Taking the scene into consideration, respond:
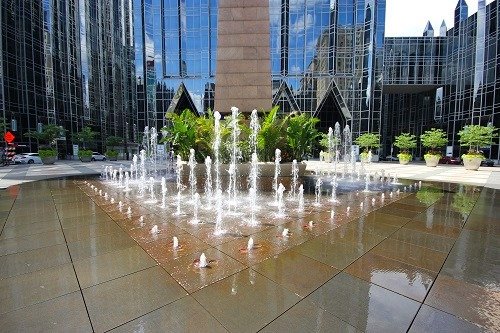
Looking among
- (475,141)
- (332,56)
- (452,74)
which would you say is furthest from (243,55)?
(452,74)

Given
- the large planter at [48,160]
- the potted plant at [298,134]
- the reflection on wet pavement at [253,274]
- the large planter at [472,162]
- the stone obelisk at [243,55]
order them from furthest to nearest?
1. the large planter at [48,160]
2. the large planter at [472,162]
3. the stone obelisk at [243,55]
4. the potted plant at [298,134]
5. the reflection on wet pavement at [253,274]

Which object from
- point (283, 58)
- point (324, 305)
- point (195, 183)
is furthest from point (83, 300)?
point (283, 58)

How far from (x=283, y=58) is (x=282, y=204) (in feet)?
104

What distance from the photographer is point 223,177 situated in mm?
11141

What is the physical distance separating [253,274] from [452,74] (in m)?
42.7

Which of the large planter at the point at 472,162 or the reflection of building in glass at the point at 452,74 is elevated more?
the reflection of building in glass at the point at 452,74

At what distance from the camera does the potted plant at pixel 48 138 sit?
22.9 meters

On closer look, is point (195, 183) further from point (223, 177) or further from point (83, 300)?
point (83, 300)

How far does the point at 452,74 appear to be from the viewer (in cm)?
3375

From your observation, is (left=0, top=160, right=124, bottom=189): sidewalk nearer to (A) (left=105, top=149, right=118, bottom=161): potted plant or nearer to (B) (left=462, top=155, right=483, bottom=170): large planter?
(A) (left=105, top=149, right=118, bottom=161): potted plant

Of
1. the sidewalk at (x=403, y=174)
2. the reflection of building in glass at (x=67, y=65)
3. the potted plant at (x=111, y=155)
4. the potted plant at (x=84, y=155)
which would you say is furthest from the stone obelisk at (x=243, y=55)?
the reflection of building in glass at (x=67, y=65)

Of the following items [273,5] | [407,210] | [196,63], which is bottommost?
[407,210]

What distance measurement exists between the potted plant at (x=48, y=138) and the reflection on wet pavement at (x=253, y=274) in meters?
21.8

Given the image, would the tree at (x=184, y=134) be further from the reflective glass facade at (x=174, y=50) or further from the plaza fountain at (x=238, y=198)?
the reflective glass facade at (x=174, y=50)
